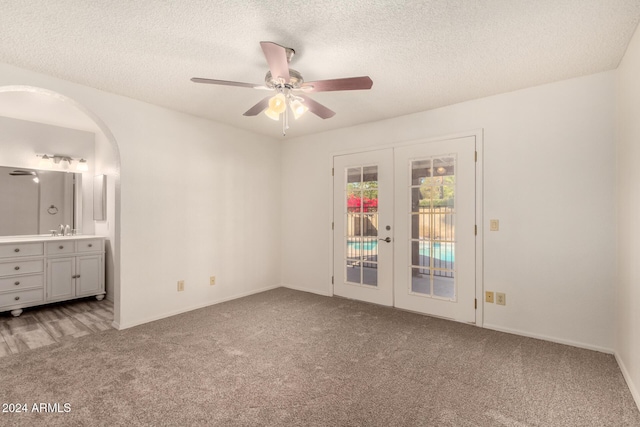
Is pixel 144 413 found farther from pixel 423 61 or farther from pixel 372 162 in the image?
pixel 372 162

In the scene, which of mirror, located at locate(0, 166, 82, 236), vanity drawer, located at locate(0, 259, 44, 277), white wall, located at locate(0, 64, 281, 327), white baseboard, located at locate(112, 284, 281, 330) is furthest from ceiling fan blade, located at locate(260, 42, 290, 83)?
mirror, located at locate(0, 166, 82, 236)

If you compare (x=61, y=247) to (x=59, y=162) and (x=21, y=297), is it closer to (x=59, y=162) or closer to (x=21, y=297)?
(x=21, y=297)

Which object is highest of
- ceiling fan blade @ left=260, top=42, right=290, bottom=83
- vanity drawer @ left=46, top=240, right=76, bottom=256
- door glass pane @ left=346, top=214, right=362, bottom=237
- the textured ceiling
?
the textured ceiling

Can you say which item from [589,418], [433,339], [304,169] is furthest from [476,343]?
[304,169]

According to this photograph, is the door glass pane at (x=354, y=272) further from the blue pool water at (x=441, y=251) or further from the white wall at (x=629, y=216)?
the white wall at (x=629, y=216)

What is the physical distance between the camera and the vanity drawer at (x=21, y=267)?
3637mm

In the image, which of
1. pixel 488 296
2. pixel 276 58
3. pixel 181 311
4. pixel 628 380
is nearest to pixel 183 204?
pixel 181 311

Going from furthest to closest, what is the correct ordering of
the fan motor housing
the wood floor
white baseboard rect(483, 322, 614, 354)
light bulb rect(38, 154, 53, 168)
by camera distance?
light bulb rect(38, 154, 53, 168) → the wood floor → white baseboard rect(483, 322, 614, 354) → the fan motor housing

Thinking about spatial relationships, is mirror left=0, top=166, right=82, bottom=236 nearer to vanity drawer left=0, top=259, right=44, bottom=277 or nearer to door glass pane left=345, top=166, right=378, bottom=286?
vanity drawer left=0, top=259, right=44, bottom=277

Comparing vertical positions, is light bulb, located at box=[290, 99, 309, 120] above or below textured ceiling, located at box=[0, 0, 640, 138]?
below

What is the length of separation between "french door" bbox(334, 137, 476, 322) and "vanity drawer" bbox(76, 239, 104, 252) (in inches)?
129

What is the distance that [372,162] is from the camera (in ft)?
13.5

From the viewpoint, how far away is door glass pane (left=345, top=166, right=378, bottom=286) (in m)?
4.14

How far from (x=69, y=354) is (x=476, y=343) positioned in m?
3.49
